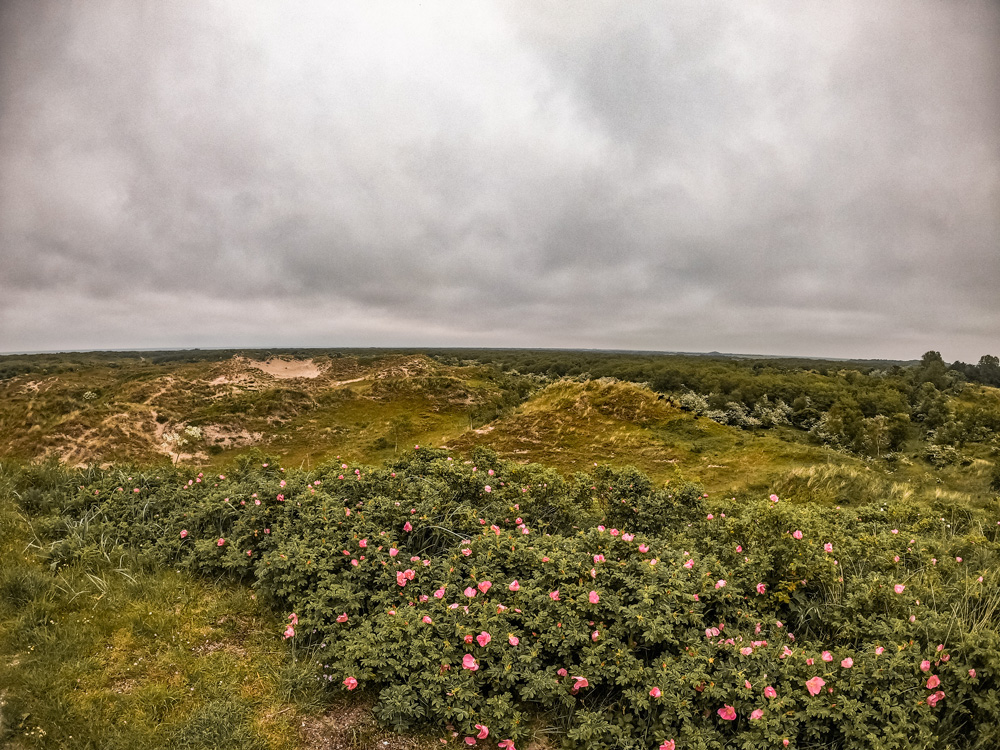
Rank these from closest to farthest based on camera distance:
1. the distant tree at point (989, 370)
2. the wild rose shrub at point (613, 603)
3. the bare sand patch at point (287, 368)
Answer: the wild rose shrub at point (613, 603) < the bare sand patch at point (287, 368) < the distant tree at point (989, 370)

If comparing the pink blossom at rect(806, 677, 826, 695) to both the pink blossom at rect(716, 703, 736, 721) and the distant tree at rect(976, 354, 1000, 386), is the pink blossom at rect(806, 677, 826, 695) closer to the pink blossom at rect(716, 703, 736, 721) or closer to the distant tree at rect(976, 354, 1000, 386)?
the pink blossom at rect(716, 703, 736, 721)

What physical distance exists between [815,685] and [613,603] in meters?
1.18

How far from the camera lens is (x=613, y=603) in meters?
3.29

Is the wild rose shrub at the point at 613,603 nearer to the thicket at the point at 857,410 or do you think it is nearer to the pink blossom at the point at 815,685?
the pink blossom at the point at 815,685

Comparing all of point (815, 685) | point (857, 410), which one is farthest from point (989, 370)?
point (815, 685)

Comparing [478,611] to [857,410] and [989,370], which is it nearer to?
[857,410]

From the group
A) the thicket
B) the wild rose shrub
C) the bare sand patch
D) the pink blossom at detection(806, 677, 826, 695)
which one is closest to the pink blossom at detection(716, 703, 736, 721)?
the wild rose shrub

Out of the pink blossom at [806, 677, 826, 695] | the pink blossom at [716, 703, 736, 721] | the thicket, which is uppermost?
the thicket

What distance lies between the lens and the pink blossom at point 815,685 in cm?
271

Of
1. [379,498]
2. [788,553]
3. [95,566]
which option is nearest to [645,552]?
[788,553]

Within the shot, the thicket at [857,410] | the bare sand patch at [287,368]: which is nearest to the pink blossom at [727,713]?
the thicket at [857,410]

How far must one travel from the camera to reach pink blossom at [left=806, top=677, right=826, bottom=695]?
8.90 ft

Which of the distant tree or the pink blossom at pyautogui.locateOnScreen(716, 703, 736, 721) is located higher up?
the distant tree

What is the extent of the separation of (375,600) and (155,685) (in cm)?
141
